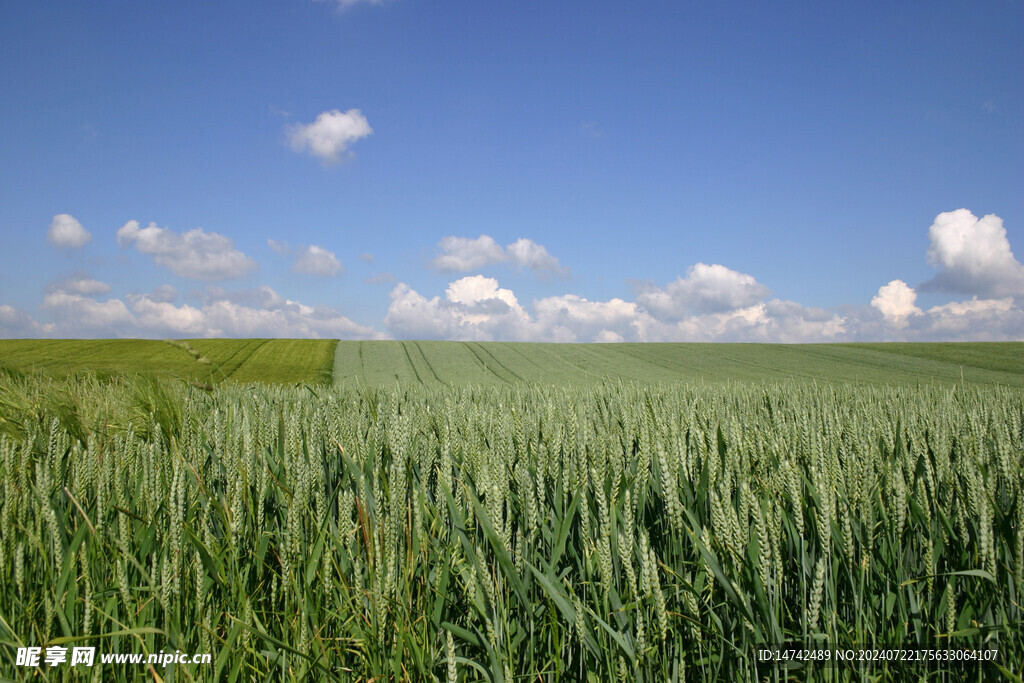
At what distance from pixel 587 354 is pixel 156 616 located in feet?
82.1

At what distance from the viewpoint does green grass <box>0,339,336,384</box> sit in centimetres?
1973

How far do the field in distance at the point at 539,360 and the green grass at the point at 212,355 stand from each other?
51 millimetres

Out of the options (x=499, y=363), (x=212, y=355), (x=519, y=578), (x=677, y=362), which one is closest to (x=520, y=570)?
(x=519, y=578)

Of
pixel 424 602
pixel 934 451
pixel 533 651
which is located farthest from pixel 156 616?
pixel 934 451

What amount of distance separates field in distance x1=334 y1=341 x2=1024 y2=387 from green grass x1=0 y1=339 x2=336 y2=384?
1.30m

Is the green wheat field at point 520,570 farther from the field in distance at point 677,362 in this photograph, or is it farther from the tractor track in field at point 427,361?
the field in distance at point 677,362

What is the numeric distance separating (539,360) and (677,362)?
5.97 metres

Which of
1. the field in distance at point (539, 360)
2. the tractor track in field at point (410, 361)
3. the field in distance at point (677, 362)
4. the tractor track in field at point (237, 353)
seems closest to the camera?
the field in distance at point (677, 362)

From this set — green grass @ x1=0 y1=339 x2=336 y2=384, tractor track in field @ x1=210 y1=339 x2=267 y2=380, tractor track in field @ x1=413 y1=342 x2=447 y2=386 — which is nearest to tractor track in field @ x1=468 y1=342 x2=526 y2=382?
tractor track in field @ x1=413 y1=342 x2=447 y2=386

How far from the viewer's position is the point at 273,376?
1850 centimetres

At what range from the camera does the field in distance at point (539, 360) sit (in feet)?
58.7

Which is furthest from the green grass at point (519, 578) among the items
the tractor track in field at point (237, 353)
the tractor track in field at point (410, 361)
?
the tractor track in field at point (237, 353)

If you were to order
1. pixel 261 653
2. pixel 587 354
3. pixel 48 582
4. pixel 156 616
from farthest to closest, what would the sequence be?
1. pixel 587 354
2. pixel 48 582
3. pixel 156 616
4. pixel 261 653

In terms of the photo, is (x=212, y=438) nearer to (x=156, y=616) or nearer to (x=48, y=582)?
(x=48, y=582)
